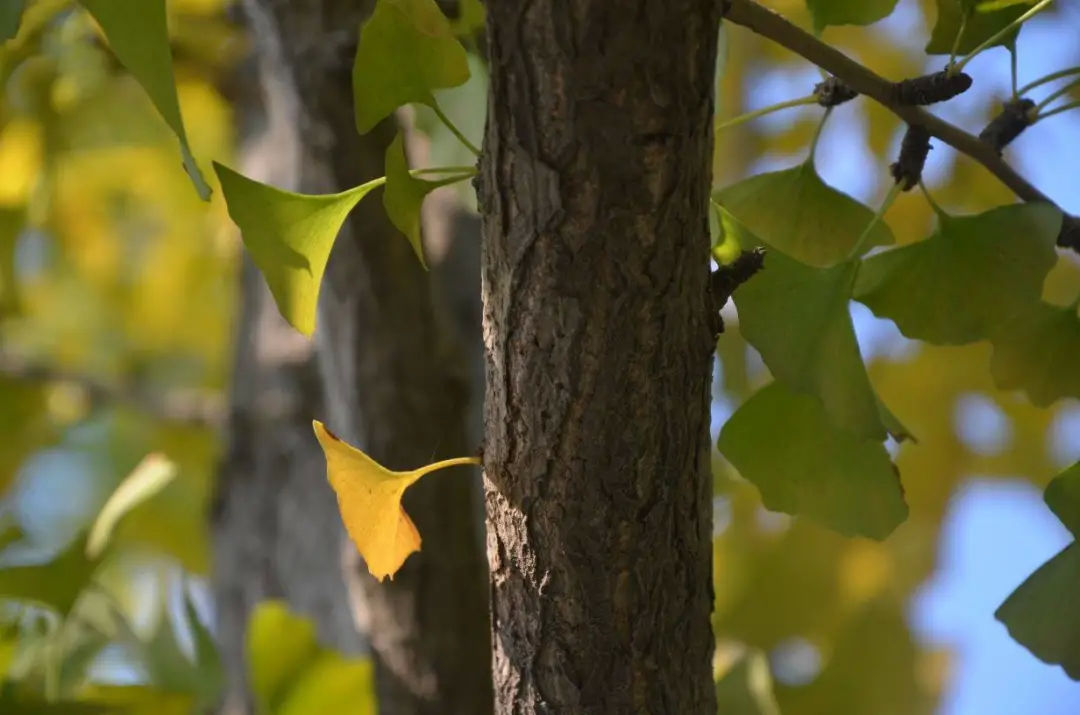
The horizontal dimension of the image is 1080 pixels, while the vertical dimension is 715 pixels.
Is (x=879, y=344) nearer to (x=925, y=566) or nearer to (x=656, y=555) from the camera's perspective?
(x=925, y=566)

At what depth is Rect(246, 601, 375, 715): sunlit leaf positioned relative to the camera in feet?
1.16

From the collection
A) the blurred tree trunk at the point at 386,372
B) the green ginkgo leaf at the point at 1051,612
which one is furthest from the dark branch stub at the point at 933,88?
the blurred tree trunk at the point at 386,372

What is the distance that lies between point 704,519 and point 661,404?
3cm

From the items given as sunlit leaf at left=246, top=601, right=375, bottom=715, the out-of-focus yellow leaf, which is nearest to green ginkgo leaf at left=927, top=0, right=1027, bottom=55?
sunlit leaf at left=246, top=601, right=375, bottom=715

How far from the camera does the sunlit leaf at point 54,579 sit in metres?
0.34

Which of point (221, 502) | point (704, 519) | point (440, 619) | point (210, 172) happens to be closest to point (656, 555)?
point (704, 519)

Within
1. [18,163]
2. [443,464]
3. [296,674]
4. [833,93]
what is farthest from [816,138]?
[18,163]

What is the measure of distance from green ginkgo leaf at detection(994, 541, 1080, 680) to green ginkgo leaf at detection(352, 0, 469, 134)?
6.9 inches

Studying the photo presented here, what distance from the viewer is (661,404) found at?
197 mm

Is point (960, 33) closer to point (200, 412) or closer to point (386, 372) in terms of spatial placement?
point (386, 372)

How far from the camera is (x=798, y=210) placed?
10.2 inches

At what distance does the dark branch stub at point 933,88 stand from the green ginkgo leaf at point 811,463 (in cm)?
7

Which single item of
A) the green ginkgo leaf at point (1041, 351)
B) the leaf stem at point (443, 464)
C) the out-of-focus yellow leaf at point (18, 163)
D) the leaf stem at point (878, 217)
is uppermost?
the out-of-focus yellow leaf at point (18, 163)

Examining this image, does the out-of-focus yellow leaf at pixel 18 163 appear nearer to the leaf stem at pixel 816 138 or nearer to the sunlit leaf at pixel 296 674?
the sunlit leaf at pixel 296 674
